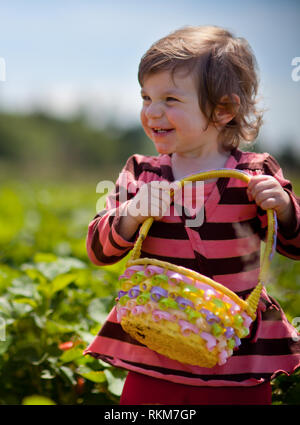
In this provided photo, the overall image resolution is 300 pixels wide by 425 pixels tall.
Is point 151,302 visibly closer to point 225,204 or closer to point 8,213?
point 225,204

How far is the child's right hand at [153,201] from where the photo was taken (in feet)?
4.87

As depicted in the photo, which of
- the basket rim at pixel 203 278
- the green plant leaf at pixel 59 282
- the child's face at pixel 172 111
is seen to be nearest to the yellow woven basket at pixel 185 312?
the basket rim at pixel 203 278

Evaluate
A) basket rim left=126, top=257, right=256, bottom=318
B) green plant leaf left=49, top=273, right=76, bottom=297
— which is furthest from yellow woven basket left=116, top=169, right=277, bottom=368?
green plant leaf left=49, top=273, right=76, bottom=297

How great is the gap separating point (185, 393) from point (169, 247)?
449 mm

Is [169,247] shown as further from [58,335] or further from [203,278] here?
[58,335]

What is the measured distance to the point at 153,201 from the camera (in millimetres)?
1486

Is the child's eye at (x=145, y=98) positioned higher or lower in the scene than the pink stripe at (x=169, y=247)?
higher

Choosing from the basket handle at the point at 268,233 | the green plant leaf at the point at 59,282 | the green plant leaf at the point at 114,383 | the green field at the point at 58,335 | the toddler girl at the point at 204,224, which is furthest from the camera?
the green plant leaf at the point at 59,282

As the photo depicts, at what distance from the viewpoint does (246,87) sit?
1729mm

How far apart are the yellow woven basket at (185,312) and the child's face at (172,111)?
43cm

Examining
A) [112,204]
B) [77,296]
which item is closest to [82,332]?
[77,296]

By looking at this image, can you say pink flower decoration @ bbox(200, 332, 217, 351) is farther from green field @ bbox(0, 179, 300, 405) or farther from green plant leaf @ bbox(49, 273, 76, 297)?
green plant leaf @ bbox(49, 273, 76, 297)

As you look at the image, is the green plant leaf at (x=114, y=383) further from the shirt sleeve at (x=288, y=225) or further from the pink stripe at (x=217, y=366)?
the shirt sleeve at (x=288, y=225)

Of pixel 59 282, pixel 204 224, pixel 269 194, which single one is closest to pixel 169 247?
pixel 204 224
